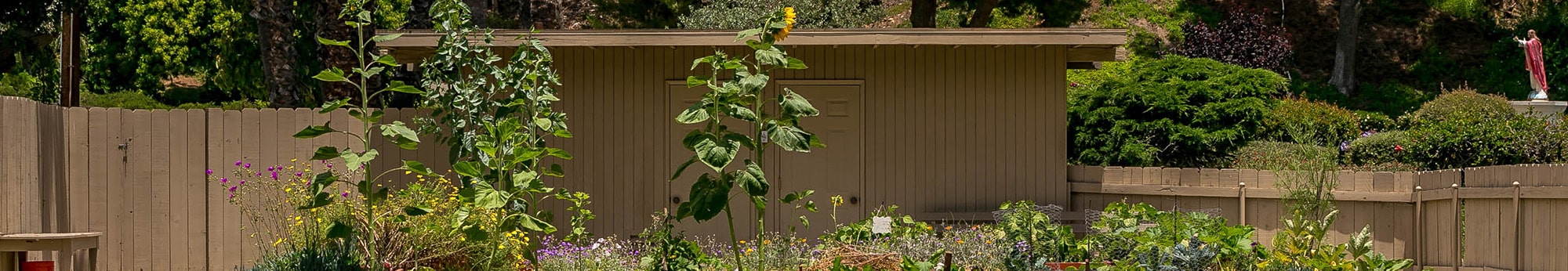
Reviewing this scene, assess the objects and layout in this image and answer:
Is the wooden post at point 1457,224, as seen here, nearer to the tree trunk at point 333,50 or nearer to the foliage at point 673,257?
the foliage at point 673,257

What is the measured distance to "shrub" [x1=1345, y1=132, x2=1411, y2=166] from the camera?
1273cm

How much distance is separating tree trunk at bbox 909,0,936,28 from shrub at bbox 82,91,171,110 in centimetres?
1364

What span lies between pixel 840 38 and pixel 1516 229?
429 centimetres

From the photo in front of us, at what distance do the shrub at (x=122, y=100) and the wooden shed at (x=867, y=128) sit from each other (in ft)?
55.9

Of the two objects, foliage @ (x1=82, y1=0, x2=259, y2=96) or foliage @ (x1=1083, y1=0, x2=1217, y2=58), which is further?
foliage @ (x1=82, y1=0, x2=259, y2=96)

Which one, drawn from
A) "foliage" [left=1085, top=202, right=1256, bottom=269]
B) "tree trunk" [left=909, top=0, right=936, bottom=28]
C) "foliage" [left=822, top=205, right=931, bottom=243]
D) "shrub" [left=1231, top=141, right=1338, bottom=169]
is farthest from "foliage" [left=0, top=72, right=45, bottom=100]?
"foliage" [left=1085, top=202, right=1256, bottom=269]

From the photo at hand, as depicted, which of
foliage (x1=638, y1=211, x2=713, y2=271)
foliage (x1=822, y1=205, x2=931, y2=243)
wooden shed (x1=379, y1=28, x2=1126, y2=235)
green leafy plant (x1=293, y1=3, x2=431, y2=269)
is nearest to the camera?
green leafy plant (x1=293, y1=3, x2=431, y2=269)

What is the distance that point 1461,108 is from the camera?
596 inches

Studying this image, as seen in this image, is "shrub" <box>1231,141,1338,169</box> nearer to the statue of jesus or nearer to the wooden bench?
the statue of jesus

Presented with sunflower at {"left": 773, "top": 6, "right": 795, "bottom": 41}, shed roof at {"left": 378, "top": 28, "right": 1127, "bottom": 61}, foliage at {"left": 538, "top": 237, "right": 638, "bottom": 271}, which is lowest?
foliage at {"left": 538, "top": 237, "right": 638, "bottom": 271}

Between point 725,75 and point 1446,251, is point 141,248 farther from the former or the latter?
point 1446,251

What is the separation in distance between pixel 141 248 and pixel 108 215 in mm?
310

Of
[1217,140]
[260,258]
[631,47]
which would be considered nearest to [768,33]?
[631,47]

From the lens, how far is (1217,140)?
41.0ft
